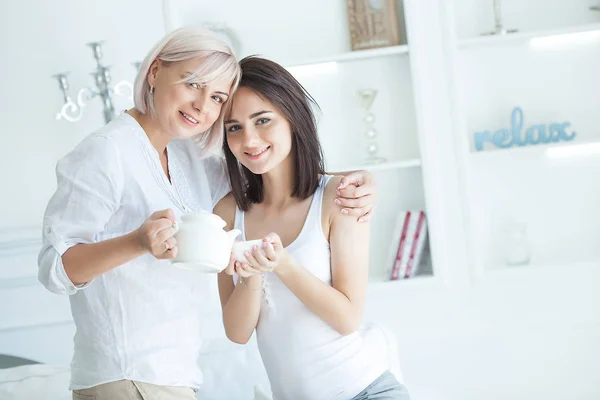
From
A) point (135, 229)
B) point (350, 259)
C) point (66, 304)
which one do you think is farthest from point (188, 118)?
point (66, 304)

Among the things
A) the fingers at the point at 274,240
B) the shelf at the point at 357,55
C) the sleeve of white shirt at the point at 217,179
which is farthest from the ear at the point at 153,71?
the shelf at the point at 357,55

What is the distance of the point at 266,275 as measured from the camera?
1.77 meters

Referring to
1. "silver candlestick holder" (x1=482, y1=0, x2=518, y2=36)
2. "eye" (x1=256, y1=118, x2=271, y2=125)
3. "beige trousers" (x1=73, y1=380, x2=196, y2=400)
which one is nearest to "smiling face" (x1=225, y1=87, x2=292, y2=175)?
"eye" (x1=256, y1=118, x2=271, y2=125)

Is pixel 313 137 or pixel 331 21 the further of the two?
pixel 331 21

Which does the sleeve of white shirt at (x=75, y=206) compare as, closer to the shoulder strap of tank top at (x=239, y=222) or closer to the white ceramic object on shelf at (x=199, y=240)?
the white ceramic object on shelf at (x=199, y=240)

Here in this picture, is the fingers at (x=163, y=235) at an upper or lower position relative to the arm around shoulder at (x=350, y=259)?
upper

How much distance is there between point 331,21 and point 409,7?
37 cm

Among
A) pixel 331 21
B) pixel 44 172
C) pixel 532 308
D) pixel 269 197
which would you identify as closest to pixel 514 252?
pixel 532 308

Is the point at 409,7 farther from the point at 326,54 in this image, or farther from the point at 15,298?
the point at 15,298

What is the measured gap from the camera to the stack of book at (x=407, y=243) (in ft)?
10.3

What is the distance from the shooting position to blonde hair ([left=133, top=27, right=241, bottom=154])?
161 centimetres

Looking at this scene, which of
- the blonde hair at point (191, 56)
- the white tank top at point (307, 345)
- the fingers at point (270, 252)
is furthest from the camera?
the white tank top at point (307, 345)

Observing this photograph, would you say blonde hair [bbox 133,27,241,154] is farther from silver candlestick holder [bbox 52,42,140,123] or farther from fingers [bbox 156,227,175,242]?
silver candlestick holder [bbox 52,42,140,123]

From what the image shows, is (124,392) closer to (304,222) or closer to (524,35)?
(304,222)
